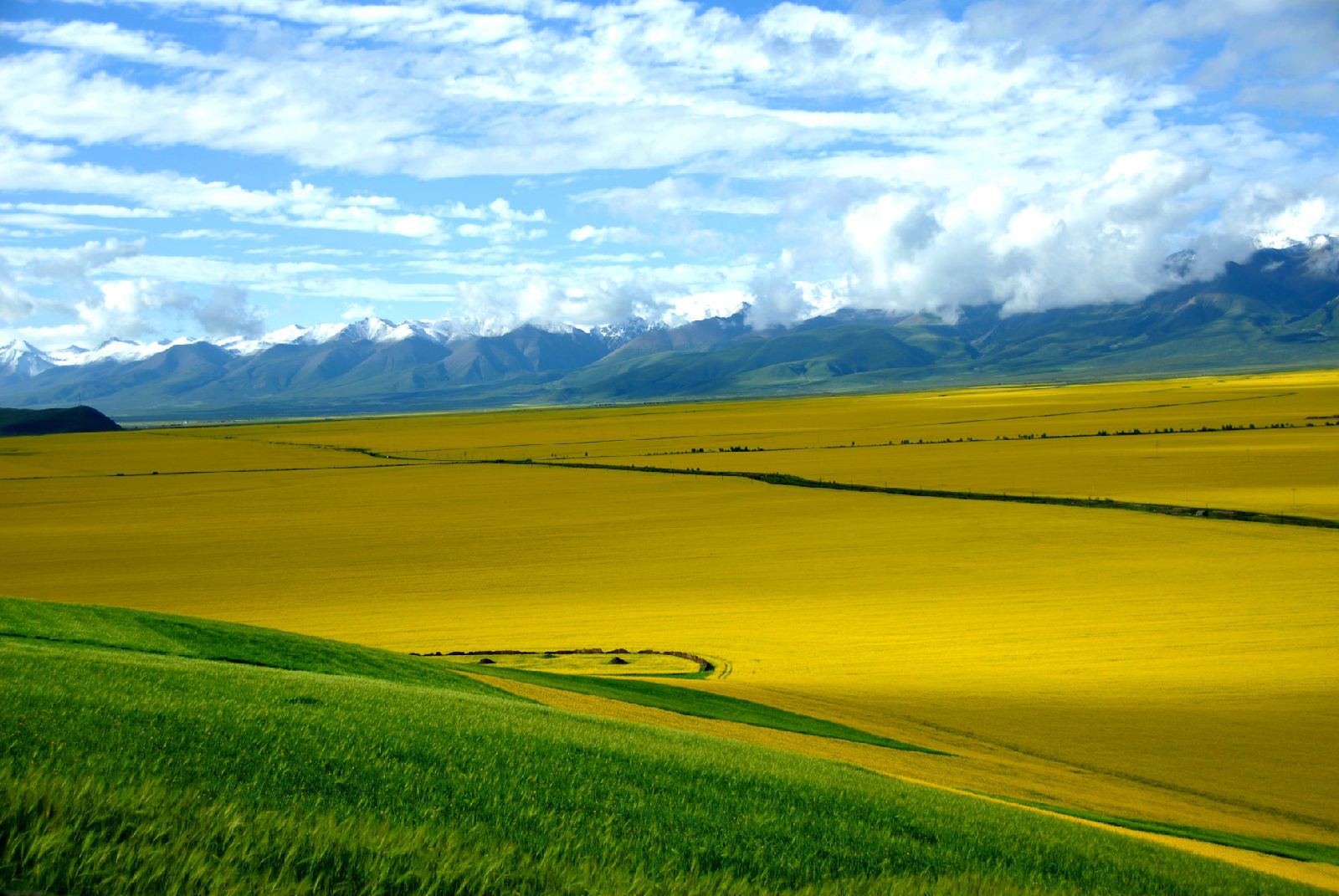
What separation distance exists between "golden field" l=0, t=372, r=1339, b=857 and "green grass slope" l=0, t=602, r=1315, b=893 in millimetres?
7538

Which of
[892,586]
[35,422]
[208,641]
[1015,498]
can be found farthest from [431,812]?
[35,422]

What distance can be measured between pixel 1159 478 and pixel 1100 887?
65.6 metres

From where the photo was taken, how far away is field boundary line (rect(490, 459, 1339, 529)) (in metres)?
48.4

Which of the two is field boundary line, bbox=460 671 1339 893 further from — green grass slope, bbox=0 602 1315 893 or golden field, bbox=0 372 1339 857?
green grass slope, bbox=0 602 1315 893

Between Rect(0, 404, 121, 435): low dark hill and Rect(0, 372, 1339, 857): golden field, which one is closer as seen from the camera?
Rect(0, 372, 1339, 857): golden field

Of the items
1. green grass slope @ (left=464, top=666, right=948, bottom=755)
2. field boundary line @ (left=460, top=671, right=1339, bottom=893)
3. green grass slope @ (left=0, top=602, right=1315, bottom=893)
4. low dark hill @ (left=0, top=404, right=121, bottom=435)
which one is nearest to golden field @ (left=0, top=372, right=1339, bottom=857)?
green grass slope @ (left=464, top=666, right=948, bottom=755)

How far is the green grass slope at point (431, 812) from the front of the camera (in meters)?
3.98

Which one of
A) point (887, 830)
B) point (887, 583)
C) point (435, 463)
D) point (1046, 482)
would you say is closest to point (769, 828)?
point (887, 830)

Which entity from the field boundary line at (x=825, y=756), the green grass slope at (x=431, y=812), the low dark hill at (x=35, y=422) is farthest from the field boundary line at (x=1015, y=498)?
the low dark hill at (x=35, y=422)

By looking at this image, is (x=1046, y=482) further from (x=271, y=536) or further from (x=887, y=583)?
(x=271, y=536)

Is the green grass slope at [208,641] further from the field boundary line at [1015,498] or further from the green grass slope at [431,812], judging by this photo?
the field boundary line at [1015,498]

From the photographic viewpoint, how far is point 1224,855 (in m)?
11.1

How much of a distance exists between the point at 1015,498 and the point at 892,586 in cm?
2631

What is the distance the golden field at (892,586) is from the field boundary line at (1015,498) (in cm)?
216
